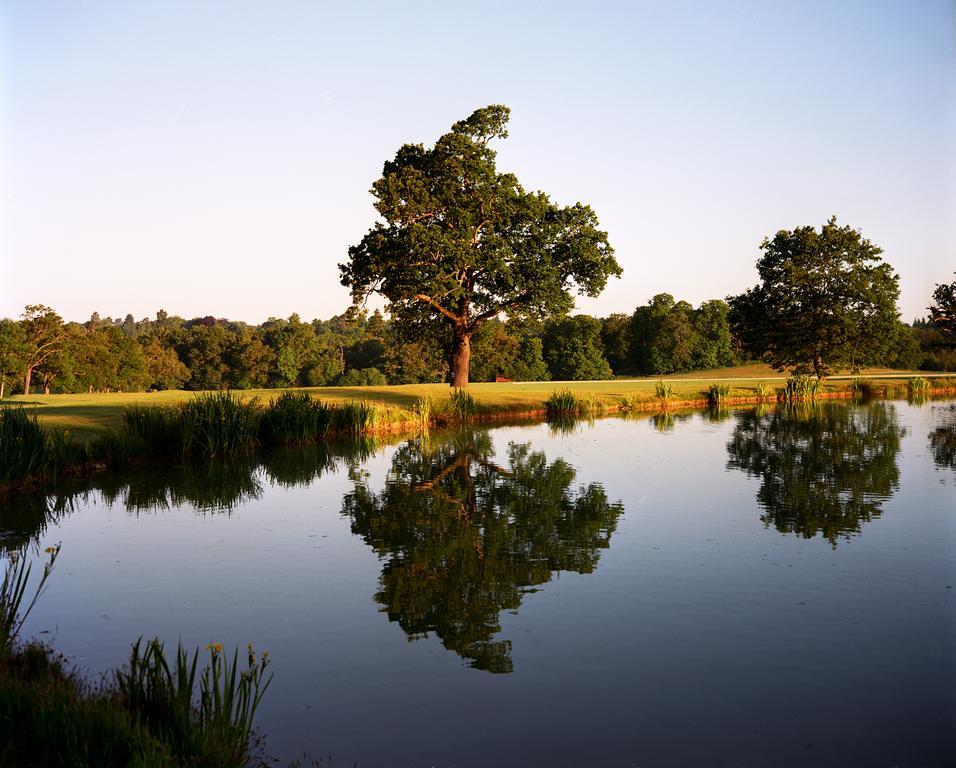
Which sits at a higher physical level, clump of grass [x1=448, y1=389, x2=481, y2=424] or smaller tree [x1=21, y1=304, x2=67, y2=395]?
smaller tree [x1=21, y1=304, x2=67, y2=395]

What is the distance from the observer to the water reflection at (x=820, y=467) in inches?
532

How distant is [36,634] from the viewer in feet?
26.7

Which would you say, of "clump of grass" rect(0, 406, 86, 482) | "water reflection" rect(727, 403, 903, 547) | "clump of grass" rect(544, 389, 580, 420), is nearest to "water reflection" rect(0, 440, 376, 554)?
"clump of grass" rect(0, 406, 86, 482)

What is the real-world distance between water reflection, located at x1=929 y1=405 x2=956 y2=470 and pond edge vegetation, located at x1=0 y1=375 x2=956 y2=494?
13.3 meters

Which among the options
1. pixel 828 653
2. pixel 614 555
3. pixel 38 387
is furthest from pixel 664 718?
pixel 38 387

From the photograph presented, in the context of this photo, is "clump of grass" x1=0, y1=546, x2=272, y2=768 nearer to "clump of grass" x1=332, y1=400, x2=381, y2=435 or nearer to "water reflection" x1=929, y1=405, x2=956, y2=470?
"water reflection" x1=929, y1=405, x2=956, y2=470

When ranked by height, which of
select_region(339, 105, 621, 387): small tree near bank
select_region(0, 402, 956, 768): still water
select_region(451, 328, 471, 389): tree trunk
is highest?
select_region(339, 105, 621, 387): small tree near bank

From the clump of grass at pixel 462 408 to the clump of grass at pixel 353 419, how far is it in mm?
5386

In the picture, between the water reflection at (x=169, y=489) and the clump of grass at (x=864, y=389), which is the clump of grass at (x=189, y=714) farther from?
the clump of grass at (x=864, y=389)

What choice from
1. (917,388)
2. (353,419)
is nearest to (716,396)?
(917,388)

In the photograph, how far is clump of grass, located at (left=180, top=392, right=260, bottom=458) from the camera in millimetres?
21984

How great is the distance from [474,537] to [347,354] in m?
96.3

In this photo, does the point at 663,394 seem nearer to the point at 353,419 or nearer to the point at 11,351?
the point at 353,419

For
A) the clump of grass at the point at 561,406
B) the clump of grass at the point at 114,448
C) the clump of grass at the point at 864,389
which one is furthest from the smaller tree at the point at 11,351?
the clump of grass at the point at 864,389
